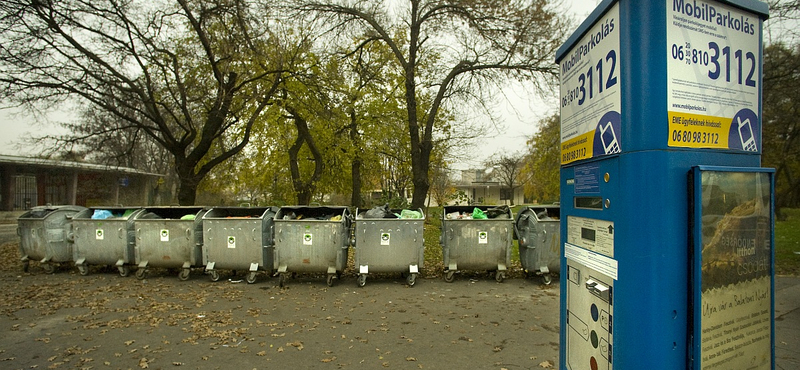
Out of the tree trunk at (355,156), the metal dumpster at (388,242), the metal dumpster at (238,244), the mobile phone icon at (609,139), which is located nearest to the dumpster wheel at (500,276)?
the metal dumpster at (388,242)

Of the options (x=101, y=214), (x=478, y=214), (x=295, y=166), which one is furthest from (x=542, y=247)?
(x=295, y=166)

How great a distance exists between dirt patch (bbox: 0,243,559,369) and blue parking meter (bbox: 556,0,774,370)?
2367 millimetres

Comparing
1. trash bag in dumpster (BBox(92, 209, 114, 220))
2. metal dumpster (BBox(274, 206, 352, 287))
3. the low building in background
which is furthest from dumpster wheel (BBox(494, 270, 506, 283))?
the low building in background

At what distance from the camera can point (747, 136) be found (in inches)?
89.7

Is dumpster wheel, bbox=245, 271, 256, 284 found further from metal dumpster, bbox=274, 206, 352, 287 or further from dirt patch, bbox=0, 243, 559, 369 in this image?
metal dumpster, bbox=274, 206, 352, 287

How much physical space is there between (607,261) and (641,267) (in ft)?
0.81

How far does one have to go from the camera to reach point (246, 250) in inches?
333

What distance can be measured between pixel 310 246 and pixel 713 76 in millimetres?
6992

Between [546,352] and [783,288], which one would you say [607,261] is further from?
[783,288]

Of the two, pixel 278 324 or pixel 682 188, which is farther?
pixel 278 324

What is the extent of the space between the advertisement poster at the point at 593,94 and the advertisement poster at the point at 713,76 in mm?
252

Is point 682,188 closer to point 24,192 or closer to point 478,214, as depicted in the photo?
point 478,214

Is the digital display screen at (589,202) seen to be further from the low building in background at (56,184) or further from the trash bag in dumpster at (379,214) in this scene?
the low building in background at (56,184)

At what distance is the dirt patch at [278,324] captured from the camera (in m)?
4.61
